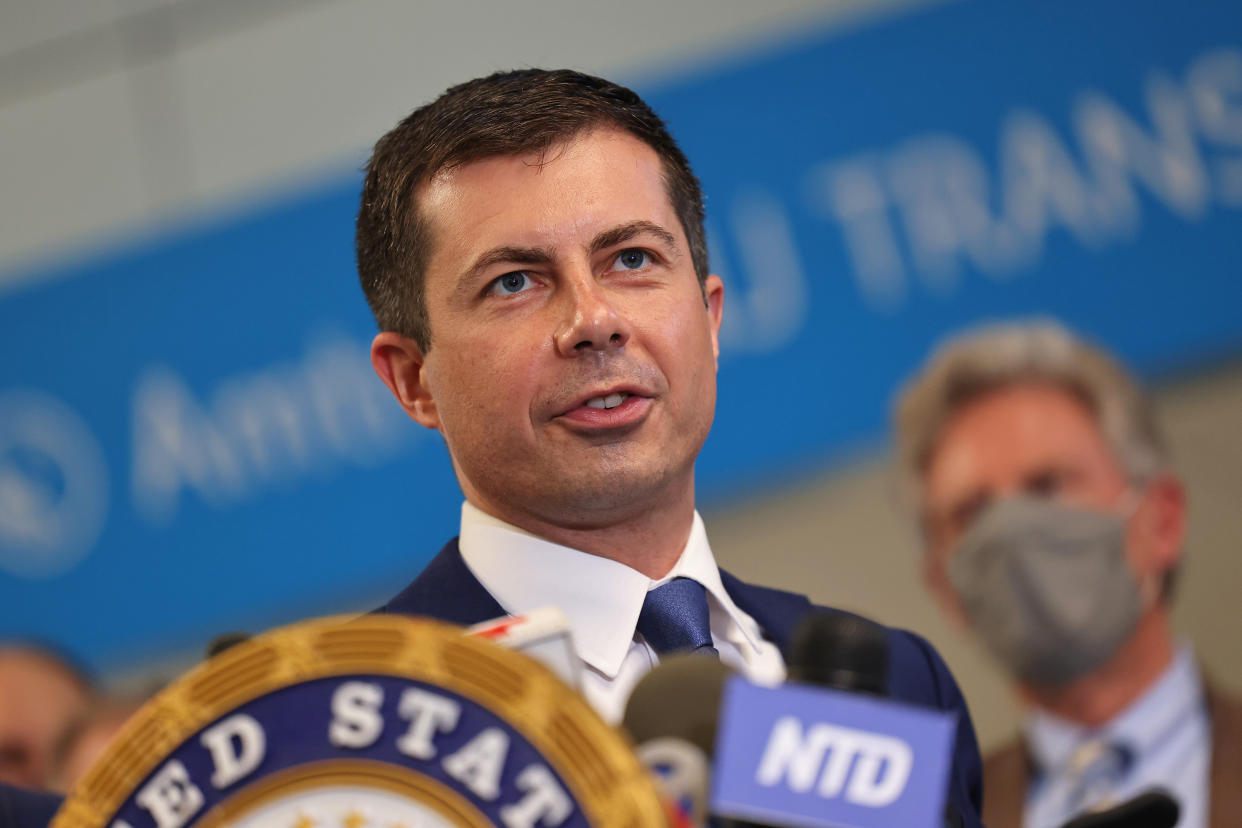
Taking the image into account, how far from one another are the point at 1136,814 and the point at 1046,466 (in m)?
1.86

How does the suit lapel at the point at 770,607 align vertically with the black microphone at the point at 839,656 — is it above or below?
above

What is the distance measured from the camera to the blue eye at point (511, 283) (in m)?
1.17

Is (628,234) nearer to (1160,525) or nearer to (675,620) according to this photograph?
(675,620)

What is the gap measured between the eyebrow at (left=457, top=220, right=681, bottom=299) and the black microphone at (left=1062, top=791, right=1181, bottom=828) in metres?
0.58

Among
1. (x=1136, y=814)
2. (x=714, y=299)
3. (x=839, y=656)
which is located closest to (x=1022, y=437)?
(x=714, y=299)

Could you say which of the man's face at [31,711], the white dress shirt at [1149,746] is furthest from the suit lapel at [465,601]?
the man's face at [31,711]

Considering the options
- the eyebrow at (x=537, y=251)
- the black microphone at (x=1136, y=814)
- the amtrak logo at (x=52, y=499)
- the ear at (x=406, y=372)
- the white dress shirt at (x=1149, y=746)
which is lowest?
the white dress shirt at (x=1149, y=746)

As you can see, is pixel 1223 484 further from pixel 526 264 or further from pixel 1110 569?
pixel 526 264

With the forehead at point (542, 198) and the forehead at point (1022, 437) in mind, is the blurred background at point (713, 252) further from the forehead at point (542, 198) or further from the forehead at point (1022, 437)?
the forehead at point (542, 198)

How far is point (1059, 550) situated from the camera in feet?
8.32

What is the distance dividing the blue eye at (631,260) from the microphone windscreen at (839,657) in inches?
21.5

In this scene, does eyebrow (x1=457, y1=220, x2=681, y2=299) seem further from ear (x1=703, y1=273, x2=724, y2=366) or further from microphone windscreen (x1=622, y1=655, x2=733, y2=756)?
microphone windscreen (x1=622, y1=655, x2=733, y2=756)

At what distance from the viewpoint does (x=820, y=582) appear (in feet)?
9.48

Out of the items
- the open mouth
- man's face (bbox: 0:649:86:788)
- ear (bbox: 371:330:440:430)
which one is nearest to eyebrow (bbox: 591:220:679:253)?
the open mouth
